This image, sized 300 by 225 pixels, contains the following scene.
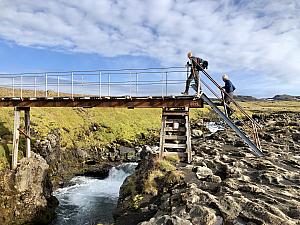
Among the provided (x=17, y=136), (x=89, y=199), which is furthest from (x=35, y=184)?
(x=89, y=199)

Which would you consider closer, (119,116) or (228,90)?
(228,90)

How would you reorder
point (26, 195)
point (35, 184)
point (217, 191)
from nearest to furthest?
point (217, 191) → point (26, 195) → point (35, 184)

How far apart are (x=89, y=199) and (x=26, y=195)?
8690 millimetres

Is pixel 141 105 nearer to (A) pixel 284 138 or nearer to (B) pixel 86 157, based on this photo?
(A) pixel 284 138

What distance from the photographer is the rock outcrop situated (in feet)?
94.2

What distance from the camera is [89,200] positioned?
36.5m

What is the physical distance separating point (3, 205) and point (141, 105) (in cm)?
1572

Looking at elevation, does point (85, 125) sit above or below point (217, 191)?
above

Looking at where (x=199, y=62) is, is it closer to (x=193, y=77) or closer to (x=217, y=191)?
(x=193, y=77)

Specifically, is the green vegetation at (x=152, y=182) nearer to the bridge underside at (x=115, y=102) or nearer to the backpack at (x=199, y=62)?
the bridge underside at (x=115, y=102)

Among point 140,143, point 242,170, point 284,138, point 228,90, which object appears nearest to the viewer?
point 242,170

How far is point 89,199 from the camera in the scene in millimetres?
36844

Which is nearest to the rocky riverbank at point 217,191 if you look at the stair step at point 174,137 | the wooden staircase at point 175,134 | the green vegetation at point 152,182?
the green vegetation at point 152,182

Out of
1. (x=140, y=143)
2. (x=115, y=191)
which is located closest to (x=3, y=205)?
(x=115, y=191)
